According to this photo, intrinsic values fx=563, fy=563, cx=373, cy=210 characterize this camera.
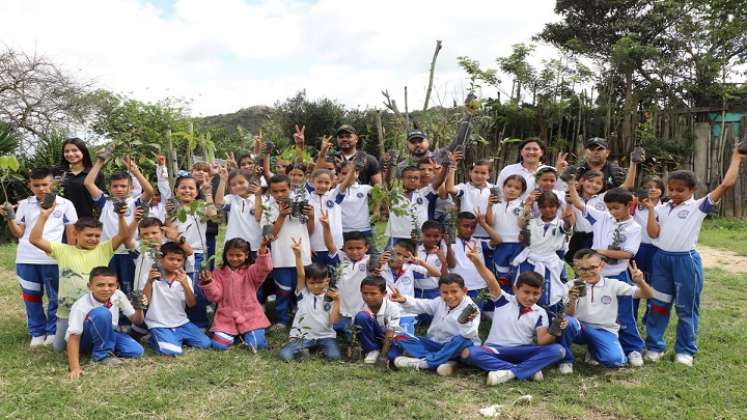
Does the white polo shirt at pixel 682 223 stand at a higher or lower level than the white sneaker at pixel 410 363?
higher

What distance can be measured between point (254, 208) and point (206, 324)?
1110mm

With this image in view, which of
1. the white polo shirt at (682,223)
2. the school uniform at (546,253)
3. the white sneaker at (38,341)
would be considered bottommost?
the white sneaker at (38,341)

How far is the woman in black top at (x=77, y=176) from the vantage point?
4938 mm

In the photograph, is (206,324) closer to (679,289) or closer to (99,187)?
(99,187)

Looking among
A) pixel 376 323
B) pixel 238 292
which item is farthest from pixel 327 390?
pixel 238 292

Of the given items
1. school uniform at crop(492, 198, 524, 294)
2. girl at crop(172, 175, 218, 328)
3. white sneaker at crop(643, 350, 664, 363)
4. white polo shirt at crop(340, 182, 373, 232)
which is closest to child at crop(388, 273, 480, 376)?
school uniform at crop(492, 198, 524, 294)

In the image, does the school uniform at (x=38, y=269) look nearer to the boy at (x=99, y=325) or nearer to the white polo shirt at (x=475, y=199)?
the boy at (x=99, y=325)

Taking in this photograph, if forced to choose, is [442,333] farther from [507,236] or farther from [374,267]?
[507,236]

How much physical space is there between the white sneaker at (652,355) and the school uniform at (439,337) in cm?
133

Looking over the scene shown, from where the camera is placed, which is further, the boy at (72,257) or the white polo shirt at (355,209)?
the white polo shirt at (355,209)

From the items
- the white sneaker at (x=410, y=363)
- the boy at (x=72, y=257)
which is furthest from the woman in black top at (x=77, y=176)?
the white sneaker at (x=410, y=363)

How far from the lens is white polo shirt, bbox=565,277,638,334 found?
168 inches

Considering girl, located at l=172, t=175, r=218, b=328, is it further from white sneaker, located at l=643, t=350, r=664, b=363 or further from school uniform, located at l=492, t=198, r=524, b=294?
white sneaker, located at l=643, t=350, r=664, b=363

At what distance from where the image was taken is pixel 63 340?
4426 mm
